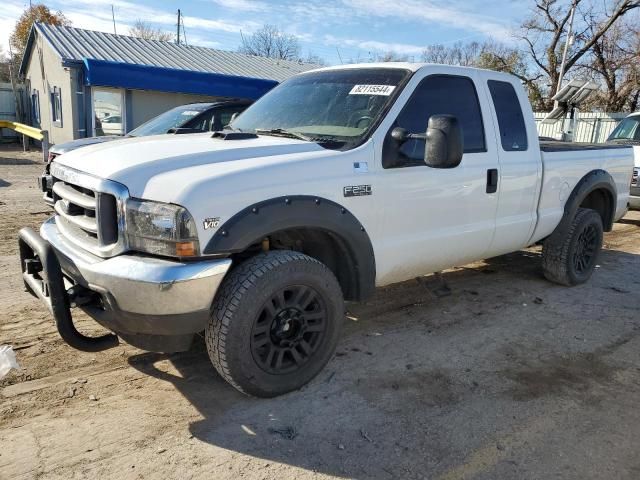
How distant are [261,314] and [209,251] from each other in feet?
1.82

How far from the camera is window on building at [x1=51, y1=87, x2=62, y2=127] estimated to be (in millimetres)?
20203

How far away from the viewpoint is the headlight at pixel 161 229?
2713mm

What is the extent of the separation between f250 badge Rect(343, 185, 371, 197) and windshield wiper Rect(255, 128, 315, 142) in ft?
1.53

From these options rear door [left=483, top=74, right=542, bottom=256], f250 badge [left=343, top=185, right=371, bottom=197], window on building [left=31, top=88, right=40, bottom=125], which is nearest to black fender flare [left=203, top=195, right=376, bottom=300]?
f250 badge [left=343, top=185, right=371, bottom=197]

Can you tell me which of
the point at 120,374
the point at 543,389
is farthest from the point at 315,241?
the point at 543,389

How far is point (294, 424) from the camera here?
3.05m

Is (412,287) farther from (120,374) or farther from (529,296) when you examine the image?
(120,374)

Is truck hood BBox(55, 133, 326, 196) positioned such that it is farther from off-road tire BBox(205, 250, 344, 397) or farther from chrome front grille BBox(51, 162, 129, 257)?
off-road tire BBox(205, 250, 344, 397)

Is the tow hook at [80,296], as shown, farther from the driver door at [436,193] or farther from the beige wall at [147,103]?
the beige wall at [147,103]

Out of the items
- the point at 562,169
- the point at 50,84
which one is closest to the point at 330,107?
the point at 562,169

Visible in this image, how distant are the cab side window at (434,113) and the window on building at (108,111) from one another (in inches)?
645

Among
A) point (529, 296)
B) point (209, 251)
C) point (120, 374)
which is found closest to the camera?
point (209, 251)

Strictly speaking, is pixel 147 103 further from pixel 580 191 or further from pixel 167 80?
pixel 580 191

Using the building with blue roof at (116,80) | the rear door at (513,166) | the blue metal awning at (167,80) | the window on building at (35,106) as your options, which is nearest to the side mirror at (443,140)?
the rear door at (513,166)
